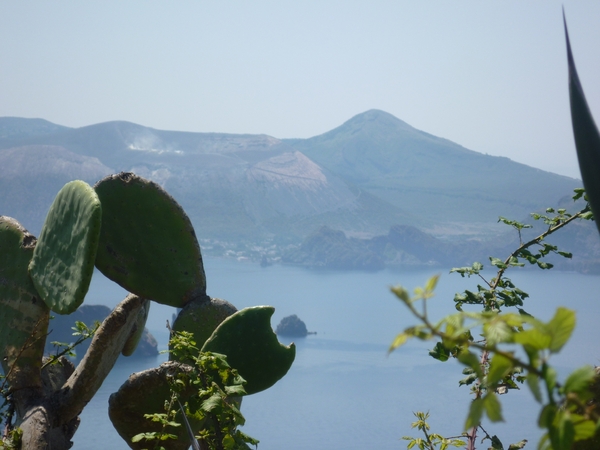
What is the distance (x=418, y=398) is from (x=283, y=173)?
25.5 meters

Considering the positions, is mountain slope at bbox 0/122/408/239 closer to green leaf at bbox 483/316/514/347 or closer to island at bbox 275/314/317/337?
island at bbox 275/314/317/337

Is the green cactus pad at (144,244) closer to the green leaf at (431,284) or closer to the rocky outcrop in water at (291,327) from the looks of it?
the green leaf at (431,284)

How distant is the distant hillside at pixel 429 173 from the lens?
3812 centimetres

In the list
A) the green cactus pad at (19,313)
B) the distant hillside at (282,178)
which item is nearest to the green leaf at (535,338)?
the green cactus pad at (19,313)

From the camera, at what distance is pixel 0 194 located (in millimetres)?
27953

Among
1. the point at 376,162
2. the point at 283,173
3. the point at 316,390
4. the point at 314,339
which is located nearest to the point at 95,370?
the point at 316,390

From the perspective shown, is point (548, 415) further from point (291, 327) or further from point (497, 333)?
point (291, 327)

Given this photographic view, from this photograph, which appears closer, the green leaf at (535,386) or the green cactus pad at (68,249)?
the green leaf at (535,386)

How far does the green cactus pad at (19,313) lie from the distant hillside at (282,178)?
965 inches

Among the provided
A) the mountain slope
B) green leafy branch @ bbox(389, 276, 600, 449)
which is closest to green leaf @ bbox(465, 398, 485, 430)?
green leafy branch @ bbox(389, 276, 600, 449)

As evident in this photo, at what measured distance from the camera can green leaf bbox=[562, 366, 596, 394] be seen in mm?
227

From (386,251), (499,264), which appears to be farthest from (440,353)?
(386,251)

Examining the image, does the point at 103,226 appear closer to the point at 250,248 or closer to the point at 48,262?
the point at 48,262

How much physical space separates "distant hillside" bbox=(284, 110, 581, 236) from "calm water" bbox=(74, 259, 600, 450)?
44.5 ft
